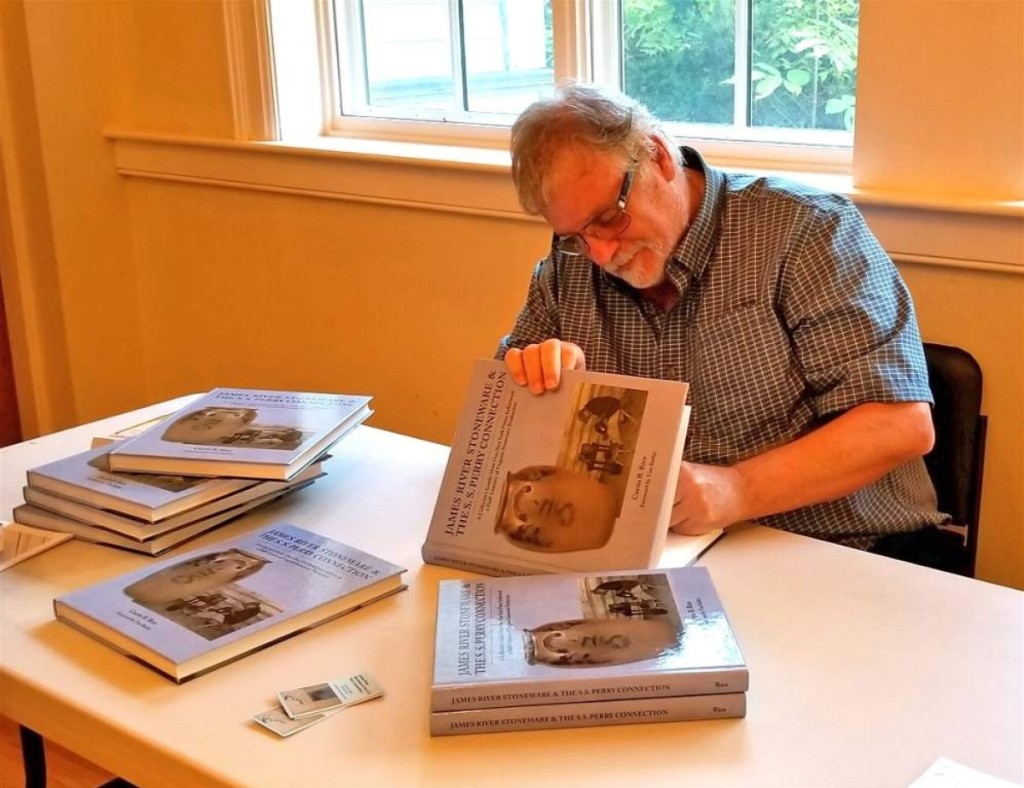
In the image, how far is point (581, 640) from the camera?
104cm

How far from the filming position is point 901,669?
1.06 meters

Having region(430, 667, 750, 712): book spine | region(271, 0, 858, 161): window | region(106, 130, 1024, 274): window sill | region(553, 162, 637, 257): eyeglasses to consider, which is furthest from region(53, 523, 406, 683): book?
region(271, 0, 858, 161): window

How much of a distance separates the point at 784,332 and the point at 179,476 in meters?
0.77

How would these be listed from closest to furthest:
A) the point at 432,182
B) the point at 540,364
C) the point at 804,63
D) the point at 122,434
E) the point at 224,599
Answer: the point at 224,599
the point at 540,364
the point at 122,434
the point at 804,63
the point at 432,182

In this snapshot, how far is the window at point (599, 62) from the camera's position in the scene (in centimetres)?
204

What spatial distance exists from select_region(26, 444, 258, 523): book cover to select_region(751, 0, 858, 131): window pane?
1.17 meters

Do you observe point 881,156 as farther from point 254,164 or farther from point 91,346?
point 91,346

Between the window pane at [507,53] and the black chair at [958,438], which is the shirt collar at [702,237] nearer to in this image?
the black chair at [958,438]

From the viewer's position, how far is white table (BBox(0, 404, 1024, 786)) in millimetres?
944

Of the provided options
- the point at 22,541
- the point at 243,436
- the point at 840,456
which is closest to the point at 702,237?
the point at 840,456

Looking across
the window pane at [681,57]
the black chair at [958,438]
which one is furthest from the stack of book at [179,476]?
the window pane at [681,57]

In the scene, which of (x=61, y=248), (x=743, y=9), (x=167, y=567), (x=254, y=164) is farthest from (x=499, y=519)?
(x=61, y=248)

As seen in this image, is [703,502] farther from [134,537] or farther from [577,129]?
[134,537]

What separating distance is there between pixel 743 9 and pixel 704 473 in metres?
1.06
